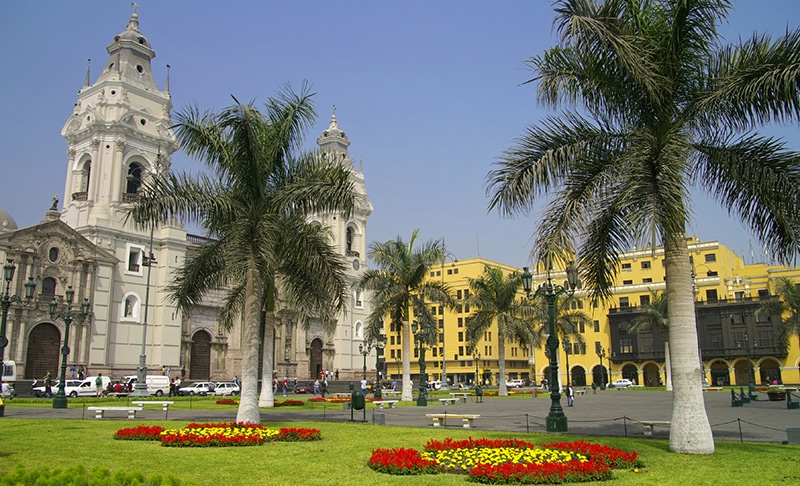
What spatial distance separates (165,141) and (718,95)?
51.3m

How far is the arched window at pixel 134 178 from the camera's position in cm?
5266

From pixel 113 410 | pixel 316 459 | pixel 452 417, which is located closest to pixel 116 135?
pixel 113 410

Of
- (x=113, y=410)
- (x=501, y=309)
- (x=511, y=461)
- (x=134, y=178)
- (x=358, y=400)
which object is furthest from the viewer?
(x=134, y=178)

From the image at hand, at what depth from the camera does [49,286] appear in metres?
45.9

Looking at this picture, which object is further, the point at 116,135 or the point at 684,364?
the point at 116,135

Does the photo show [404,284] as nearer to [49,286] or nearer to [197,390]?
[197,390]

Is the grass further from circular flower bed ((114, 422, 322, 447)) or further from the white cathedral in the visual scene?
the white cathedral

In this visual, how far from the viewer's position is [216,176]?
17047mm

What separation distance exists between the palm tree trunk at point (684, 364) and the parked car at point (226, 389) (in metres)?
39.3

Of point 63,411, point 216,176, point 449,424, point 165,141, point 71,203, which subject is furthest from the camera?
point 165,141

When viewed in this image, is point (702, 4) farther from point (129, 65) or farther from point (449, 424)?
point (129, 65)

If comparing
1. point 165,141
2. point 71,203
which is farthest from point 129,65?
point 71,203

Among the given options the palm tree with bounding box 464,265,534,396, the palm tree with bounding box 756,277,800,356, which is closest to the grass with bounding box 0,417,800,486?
the palm tree with bounding box 464,265,534,396

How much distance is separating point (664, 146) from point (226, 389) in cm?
4197
